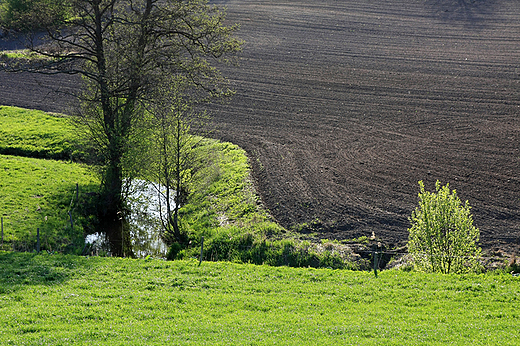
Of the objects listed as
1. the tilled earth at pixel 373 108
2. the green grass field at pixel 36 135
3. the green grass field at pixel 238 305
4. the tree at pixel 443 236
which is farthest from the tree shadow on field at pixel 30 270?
the green grass field at pixel 36 135

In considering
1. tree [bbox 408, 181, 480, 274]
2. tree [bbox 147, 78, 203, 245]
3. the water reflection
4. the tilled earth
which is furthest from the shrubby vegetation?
tree [bbox 408, 181, 480, 274]

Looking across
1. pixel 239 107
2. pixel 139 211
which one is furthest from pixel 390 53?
pixel 139 211

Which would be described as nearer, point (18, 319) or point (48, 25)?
point (18, 319)

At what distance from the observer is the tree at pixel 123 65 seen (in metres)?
25.4

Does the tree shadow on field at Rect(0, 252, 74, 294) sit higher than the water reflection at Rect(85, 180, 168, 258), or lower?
lower

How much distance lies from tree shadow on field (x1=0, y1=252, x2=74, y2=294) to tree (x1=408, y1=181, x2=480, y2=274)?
43.8 ft

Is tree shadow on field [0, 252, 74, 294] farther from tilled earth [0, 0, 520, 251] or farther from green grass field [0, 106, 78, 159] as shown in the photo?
green grass field [0, 106, 78, 159]

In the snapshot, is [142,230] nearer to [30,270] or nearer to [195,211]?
[195,211]

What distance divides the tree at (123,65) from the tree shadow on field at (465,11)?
153 feet

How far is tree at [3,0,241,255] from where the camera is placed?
25.4 m

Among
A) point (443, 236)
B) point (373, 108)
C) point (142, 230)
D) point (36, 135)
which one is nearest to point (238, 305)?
point (443, 236)

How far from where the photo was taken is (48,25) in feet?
81.0

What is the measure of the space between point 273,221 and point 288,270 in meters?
6.11

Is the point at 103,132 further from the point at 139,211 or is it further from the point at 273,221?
the point at 273,221
